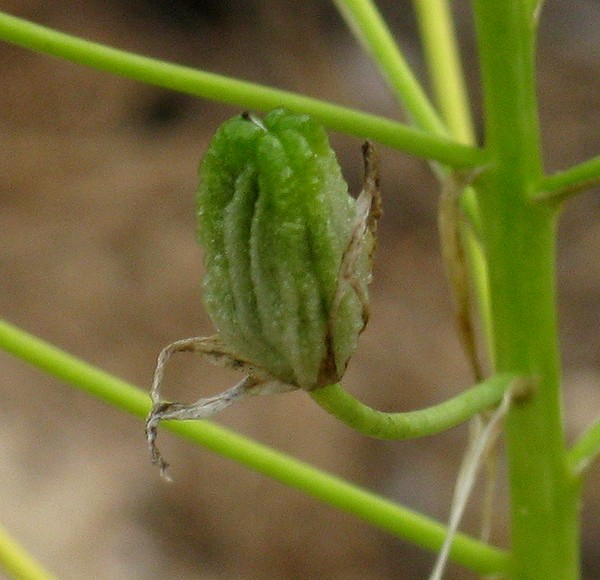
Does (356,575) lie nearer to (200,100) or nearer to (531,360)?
(200,100)

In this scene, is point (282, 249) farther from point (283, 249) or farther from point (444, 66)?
point (444, 66)

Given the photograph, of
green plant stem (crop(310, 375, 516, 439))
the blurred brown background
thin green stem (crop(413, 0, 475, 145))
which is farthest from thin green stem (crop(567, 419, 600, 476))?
the blurred brown background

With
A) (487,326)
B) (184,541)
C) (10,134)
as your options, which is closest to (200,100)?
(10,134)

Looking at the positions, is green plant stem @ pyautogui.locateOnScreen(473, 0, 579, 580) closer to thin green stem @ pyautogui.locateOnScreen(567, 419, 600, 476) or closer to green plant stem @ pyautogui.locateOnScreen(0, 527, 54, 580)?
thin green stem @ pyautogui.locateOnScreen(567, 419, 600, 476)

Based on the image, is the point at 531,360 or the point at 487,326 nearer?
the point at 531,360

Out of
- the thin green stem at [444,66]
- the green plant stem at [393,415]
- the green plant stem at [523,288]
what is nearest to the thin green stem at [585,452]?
the green plant stem at [523,288]

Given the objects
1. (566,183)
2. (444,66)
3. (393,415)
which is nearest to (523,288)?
(566,183)
